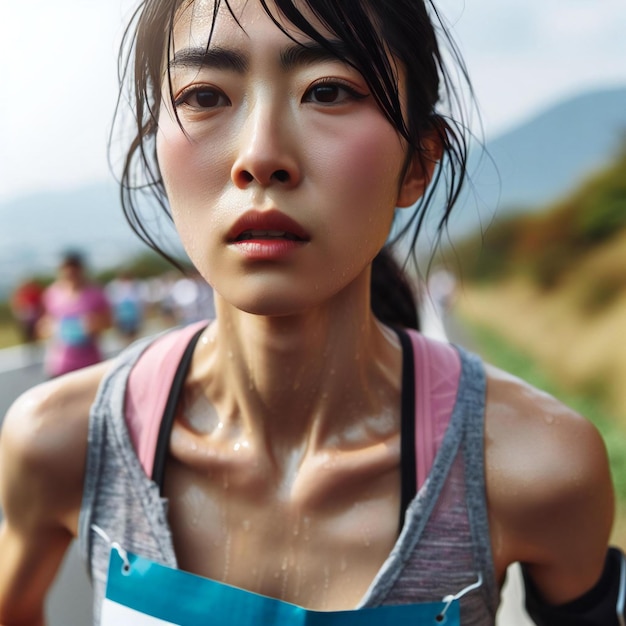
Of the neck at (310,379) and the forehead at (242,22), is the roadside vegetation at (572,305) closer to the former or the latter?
the neck at (310,379)

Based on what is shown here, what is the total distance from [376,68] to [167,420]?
1.91 feet

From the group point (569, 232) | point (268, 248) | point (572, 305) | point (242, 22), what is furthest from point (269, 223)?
point (569, 232)

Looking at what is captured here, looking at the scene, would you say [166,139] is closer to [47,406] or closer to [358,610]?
[47,406]

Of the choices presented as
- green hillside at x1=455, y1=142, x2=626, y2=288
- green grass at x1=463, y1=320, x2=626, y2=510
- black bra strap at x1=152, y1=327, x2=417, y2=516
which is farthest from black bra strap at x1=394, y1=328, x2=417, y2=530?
green hillside at x1=455, y1=142, x2=626, y2=288

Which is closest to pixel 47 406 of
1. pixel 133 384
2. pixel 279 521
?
pixel 133 384

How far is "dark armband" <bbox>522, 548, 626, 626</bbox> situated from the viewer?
3.63 feet

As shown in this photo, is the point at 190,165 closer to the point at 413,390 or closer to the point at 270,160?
the point at 270,160

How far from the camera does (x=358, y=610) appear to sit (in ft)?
3.26

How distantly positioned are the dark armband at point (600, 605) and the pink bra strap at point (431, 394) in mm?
299

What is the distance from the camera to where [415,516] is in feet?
Answer: 3.42

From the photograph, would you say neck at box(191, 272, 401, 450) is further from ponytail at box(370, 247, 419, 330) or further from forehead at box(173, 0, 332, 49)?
forehead at box(173, 0, 332, 49)

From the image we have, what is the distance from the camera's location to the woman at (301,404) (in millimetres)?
937

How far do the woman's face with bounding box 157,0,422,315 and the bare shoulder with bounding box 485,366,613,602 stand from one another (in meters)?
0.34

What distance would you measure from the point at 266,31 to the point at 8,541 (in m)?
0.88
